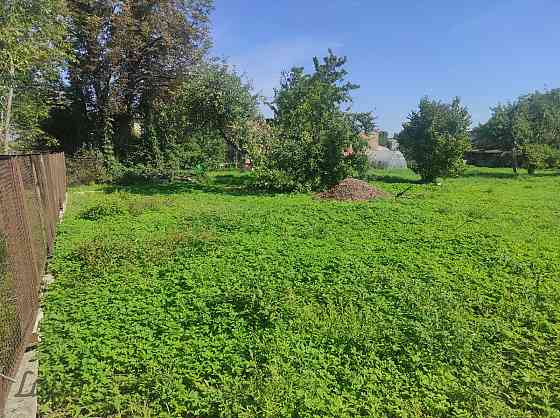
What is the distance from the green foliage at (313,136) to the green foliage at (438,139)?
3548mm

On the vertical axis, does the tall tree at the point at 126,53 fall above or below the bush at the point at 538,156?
above

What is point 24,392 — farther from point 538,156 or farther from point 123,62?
point 538,156

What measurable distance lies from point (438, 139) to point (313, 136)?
615 cm

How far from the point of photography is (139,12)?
16.5 meters

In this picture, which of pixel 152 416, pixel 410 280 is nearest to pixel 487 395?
pixel 410 280

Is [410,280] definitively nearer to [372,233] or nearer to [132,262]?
[372,233]

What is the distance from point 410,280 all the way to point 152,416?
3.28 meters

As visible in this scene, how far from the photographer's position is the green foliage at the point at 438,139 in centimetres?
1691

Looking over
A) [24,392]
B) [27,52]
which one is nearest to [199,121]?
[27,52]

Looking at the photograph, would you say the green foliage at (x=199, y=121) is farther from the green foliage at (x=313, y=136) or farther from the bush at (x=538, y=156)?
the bush at (x=538, y=156)

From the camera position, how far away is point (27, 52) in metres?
10.2

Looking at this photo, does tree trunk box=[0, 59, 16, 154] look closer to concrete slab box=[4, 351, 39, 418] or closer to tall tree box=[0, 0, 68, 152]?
tall tree box=[0, 0, 68, 152]

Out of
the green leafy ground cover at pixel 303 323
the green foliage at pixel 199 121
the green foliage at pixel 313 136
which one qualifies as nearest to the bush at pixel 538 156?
the green foliage at pixel 313 136

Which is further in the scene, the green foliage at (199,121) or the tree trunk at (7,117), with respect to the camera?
the green foliage at (199,121)
